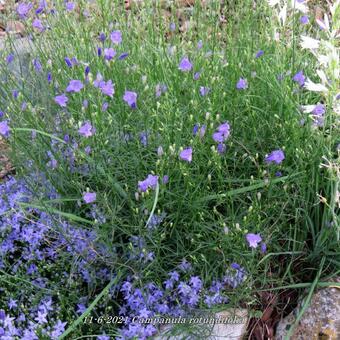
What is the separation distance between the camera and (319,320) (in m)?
2.26

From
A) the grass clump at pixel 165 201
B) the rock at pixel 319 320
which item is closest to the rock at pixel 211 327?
the grass clump at pixel 165 201

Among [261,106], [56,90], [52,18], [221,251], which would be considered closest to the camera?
[221,251]

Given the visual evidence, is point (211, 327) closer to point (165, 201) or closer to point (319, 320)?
point (319, 320)

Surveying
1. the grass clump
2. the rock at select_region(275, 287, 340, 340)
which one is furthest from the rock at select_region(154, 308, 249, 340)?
the rock at select_region(275, 287, 340, 340)

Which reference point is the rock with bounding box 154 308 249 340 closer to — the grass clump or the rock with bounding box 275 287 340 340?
the grass clump

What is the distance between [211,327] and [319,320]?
464 mm

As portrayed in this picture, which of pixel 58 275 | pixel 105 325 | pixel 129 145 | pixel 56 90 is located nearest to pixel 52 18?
pixel 56 90

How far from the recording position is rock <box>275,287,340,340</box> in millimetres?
2230

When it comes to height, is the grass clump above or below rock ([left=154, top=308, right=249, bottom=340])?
above

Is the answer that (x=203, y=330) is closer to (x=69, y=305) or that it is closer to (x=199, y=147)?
(x=69, y=305)

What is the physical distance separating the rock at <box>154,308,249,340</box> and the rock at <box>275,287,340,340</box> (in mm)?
184

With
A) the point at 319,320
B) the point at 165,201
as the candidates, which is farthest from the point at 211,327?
the point at 165,201

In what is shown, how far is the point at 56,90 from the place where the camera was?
3039mm

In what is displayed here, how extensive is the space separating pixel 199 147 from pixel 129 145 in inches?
14.0
